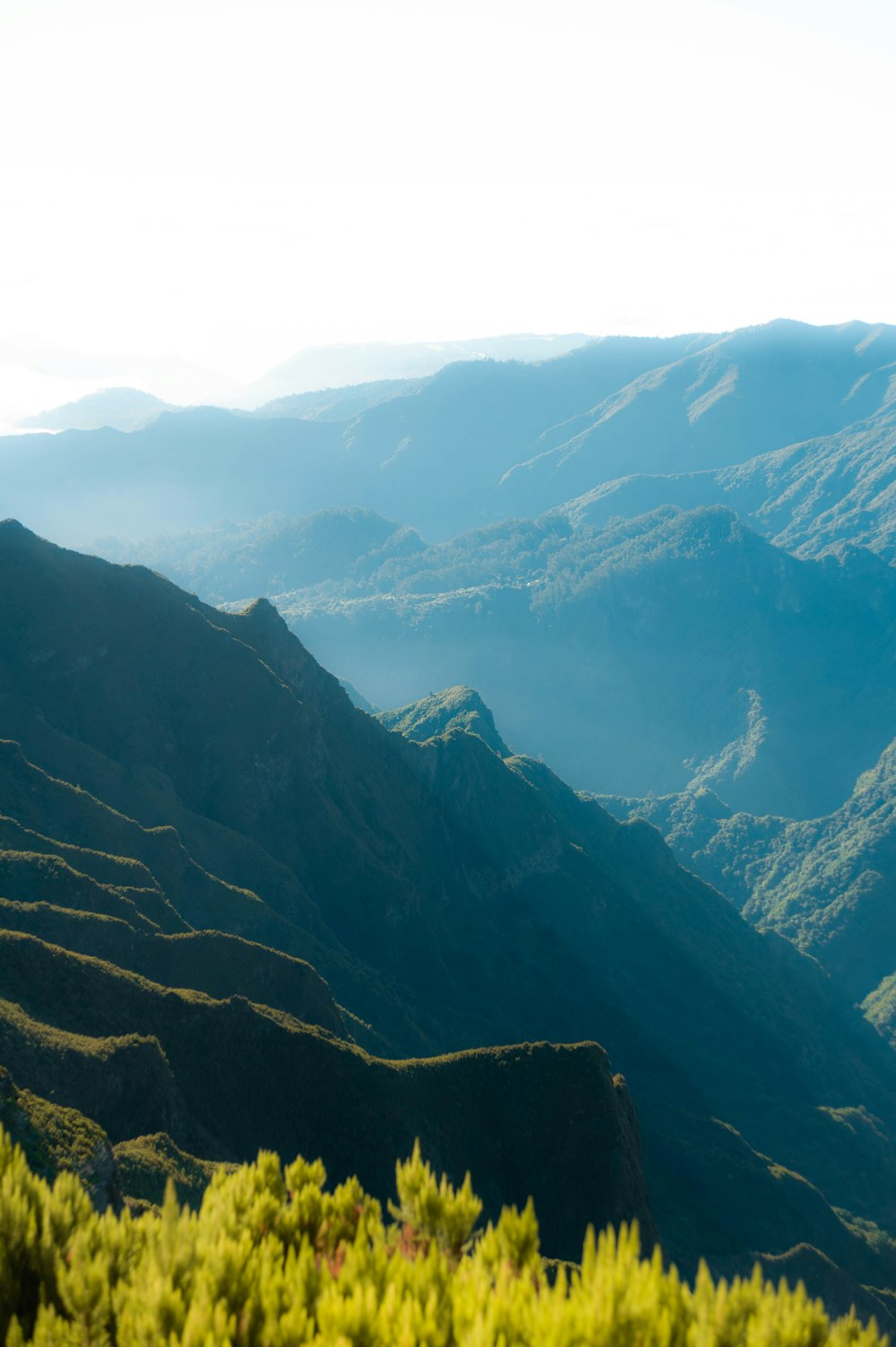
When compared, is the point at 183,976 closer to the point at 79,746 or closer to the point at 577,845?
the point at 79,746

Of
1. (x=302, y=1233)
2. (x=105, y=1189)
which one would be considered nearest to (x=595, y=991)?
(x=105, y=1189)

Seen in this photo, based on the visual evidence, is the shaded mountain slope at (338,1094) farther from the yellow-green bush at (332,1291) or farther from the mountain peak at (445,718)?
the mountain peak at (445,718)

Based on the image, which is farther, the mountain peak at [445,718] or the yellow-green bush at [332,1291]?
the mountain peak at [445,718]

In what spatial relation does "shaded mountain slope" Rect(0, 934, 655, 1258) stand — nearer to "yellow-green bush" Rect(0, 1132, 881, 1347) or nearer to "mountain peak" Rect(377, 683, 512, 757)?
"yellow-green bush" Rect(0, 1132, 881, 1347)

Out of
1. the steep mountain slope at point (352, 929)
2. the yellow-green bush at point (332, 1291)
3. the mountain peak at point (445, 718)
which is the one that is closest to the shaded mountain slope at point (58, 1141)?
the steep mountain slope at point (352, 929)

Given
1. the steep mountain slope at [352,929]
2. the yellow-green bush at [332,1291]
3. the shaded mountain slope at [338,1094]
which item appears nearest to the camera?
the yellow-green bush at [332,1291]

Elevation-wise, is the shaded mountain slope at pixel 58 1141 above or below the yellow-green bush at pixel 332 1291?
below

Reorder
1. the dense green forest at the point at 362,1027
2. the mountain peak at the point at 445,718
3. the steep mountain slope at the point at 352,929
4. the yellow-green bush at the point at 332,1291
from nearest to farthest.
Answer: the yellow-green bush at the point at 332,1291 < the dense green forest at the point at 362,1027 < the steep mountain slope at the point at 352,929 < the mountain peak at the point at 445,718
